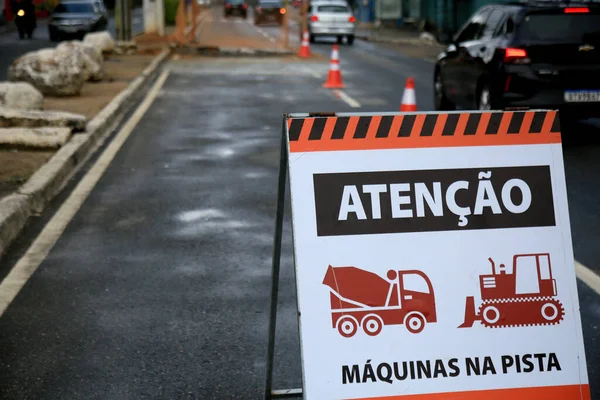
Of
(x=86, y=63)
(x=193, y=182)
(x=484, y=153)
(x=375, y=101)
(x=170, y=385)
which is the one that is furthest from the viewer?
(x=86, y=63)

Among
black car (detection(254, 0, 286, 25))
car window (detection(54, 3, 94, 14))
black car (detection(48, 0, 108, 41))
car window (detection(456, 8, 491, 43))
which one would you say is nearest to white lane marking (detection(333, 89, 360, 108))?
car window (detection(456, 8, 491, 43))

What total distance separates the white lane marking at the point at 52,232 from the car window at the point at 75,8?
1197 inches

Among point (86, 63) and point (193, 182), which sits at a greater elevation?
point (86, 63)

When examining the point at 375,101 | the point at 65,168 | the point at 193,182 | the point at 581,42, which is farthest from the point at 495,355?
the point at 375,101

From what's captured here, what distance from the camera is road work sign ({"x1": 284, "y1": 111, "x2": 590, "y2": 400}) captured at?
13.3 ft

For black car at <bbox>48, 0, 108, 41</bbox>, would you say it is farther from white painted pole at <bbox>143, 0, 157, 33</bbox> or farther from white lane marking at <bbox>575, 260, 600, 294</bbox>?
white lane marking at <bbox>575, 260, 600, 294</bbox>

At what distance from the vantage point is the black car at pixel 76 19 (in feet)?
134

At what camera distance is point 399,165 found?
429 cm

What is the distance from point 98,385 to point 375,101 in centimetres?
1380

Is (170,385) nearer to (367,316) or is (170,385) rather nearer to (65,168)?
(367,316)

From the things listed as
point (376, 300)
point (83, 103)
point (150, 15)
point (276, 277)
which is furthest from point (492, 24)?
point (150, 15)

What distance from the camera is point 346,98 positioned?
18844 mm

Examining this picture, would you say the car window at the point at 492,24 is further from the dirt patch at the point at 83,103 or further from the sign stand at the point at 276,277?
the sign stand at the point at 276,277

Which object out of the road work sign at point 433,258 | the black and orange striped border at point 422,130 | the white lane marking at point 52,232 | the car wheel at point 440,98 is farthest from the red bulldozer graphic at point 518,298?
the car wheel at point 440,98
